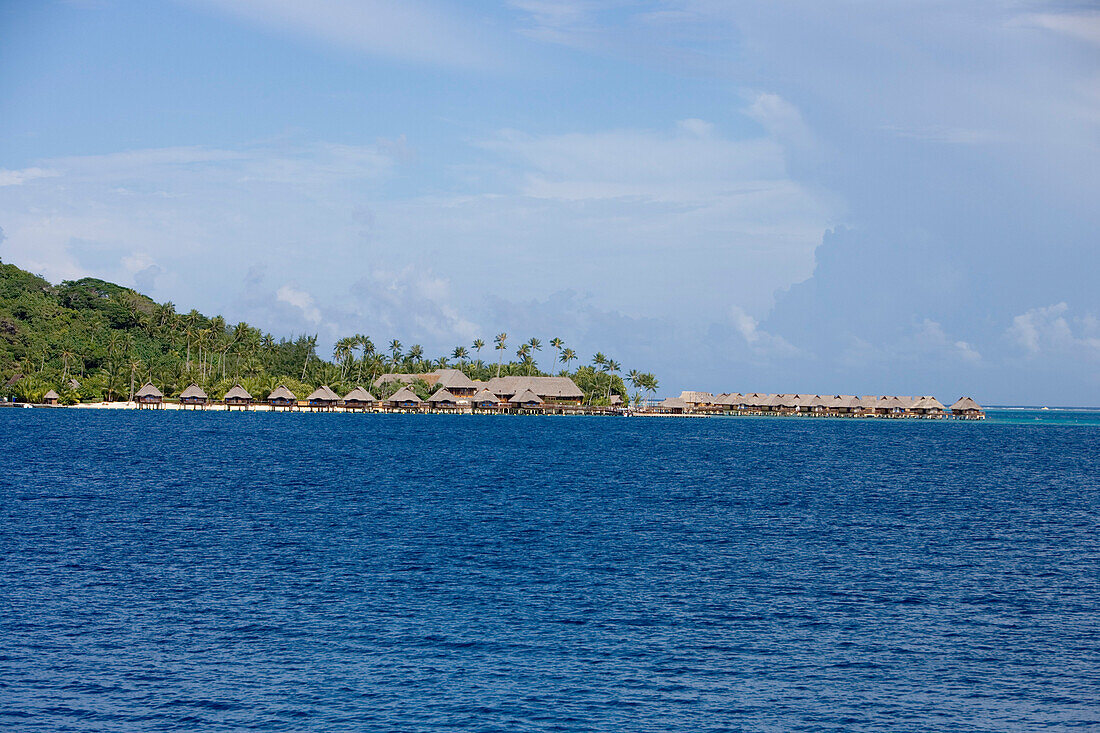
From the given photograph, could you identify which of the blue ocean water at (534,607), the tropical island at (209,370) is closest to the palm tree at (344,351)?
the tropical island at (209,370)

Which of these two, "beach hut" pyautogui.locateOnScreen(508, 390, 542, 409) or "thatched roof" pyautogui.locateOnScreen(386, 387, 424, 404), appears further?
"beach hut" pyautogui.locateOnScreen(508, 390, 542, 409)

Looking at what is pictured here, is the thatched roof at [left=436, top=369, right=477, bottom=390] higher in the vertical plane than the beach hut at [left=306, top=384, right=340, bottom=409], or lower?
higher

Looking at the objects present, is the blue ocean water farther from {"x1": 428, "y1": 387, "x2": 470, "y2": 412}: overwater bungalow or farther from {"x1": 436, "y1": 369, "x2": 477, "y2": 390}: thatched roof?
{"x1": 436, "y1": 369, "x2": 477, "y2": 390}: thatched roof

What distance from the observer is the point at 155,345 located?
159 metres

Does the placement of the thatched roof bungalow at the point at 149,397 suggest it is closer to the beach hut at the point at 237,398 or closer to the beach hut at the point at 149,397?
the beach hut at the point at 149,397

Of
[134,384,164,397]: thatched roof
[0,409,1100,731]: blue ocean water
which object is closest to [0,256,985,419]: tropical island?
[134,384,164,397]: thatched roof

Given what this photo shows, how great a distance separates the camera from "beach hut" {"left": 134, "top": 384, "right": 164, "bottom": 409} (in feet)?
462

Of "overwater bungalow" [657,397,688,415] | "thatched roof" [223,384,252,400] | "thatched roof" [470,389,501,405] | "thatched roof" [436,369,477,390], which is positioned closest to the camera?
"thatched roof" [223,384,252,400]

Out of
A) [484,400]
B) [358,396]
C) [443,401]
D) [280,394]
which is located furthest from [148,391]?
[484,400]

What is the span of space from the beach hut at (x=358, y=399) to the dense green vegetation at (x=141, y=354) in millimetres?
4934

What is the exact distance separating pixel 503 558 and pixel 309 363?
139657 mm

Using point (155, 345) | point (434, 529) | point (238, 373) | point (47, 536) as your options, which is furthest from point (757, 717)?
point (155, 345)

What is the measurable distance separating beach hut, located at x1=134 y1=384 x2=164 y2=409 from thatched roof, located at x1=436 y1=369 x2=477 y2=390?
47.2m

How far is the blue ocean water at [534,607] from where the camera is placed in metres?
17.6
